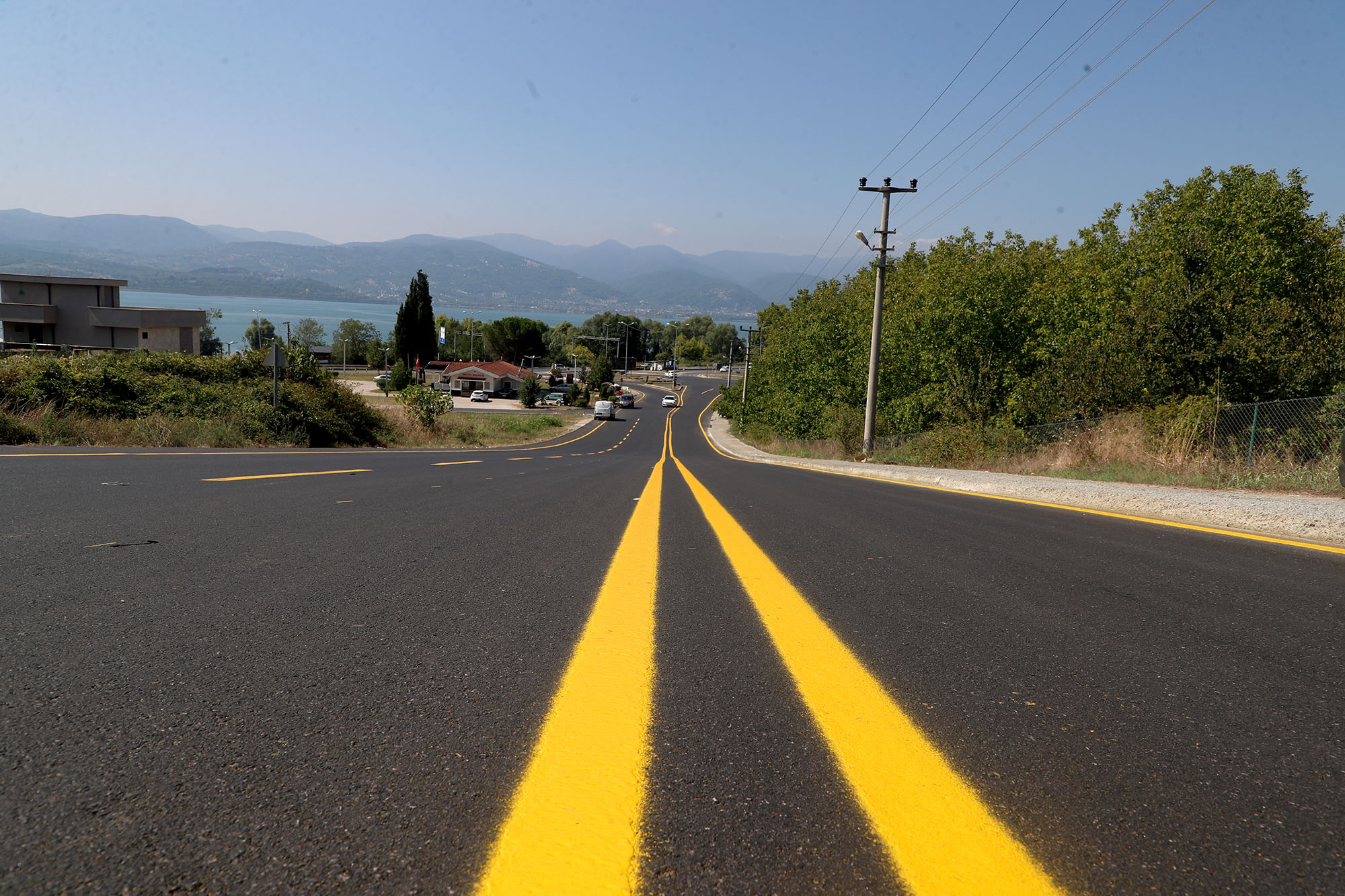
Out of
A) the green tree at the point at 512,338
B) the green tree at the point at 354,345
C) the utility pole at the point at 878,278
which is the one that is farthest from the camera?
the green tree at the point at 512,338

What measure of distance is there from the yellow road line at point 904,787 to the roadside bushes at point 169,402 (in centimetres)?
1770

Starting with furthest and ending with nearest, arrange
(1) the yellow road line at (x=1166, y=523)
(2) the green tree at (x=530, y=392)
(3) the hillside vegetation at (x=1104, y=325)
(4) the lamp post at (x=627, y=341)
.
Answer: (4) the lamp post at (x=627, y=341) → (2) the green tree at (x=530, y=392) → (3) the hillside vegetation at (x=1104, y=325) → (1) the yellow road line at (x=1166, y=523)

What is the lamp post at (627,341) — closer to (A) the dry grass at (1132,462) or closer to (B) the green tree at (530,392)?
(B) the green tree at (530,392)

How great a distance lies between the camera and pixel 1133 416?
1589cm

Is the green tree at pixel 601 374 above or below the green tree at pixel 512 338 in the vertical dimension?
below

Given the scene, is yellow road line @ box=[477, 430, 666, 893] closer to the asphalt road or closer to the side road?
the asphalt road

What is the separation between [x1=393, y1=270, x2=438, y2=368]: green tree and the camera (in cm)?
10606

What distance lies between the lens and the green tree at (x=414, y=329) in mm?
106062

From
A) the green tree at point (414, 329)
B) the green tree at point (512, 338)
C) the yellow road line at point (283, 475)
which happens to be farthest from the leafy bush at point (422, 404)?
the green tree at point (512, 338)

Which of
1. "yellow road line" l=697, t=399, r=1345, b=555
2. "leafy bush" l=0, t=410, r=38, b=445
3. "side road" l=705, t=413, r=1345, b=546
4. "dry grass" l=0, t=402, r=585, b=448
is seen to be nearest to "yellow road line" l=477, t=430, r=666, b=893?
"yellow road line" l=697, t=399, r=1345, b=555

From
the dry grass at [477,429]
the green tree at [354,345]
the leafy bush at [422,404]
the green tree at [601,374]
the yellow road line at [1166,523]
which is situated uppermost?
the green tree at [354,345]

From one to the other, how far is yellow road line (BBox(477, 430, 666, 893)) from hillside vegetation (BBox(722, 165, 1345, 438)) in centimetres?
2053

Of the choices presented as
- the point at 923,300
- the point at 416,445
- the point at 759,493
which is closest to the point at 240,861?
the point at 759,493

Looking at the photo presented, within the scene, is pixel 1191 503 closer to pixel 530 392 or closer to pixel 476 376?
pixel 530 392
